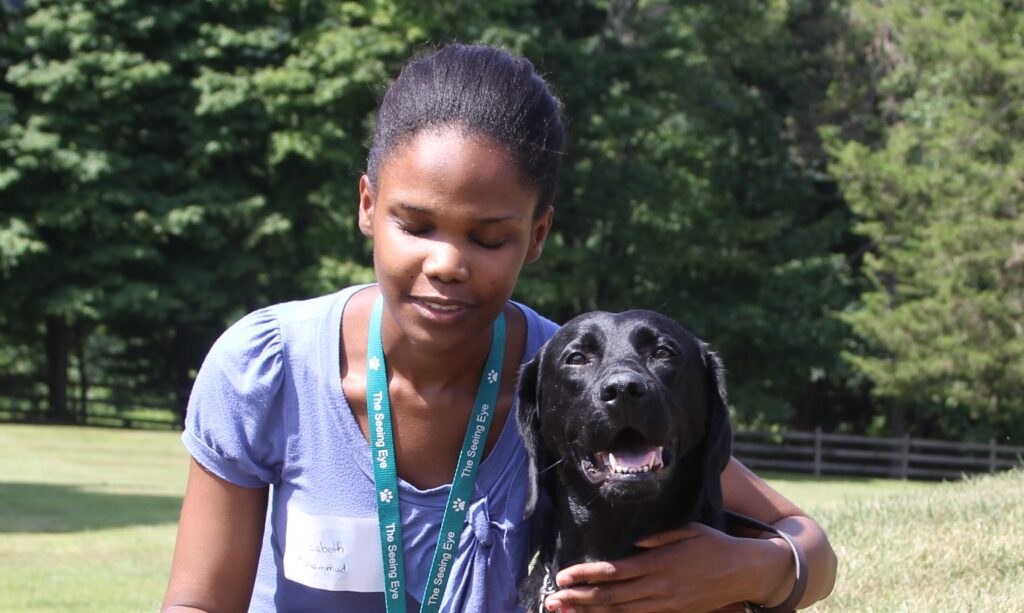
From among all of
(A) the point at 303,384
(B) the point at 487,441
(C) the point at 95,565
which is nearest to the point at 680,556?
(B) the point at 487,441

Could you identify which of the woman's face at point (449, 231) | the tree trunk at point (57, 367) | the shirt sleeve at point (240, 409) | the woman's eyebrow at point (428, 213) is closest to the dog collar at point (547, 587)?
the woman's face at point (449, 231)

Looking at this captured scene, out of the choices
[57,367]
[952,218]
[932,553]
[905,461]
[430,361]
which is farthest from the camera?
[57,367]

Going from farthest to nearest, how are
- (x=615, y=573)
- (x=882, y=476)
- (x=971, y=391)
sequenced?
(x=882, y=476) < (x=971, y=391) < (x=615, y=573)

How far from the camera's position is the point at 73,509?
15516mm

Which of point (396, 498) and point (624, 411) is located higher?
point (624, 411)

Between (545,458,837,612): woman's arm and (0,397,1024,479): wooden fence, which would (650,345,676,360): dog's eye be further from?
(0,397,1024,479): wooden fence

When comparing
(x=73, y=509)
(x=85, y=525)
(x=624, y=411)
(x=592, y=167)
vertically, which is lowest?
(x=73, y=509)

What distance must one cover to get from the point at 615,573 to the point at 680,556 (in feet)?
0.55

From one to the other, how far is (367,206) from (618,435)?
3.04 ft

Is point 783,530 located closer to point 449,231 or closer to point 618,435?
point 618,435

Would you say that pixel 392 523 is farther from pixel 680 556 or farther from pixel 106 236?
pixel 106 236

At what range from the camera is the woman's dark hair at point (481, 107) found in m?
3.25

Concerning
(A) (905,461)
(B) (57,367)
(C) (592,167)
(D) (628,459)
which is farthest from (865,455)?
(D) (628,459)

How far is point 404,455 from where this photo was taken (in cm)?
348
